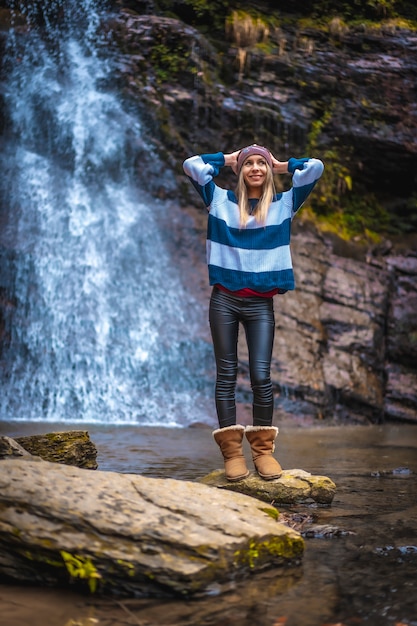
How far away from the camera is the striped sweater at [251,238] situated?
4004 mm

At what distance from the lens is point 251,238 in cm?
405

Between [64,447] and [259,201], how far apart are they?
6.42 feet

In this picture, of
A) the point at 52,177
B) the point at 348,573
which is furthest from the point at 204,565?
the point at 52,177

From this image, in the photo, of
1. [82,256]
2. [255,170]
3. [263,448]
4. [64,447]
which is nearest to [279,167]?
[255,170]

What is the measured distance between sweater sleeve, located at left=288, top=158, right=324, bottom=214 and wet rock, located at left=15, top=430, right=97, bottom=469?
1997 mm

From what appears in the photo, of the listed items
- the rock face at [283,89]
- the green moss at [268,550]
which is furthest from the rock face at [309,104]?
the green moss at [268,550]

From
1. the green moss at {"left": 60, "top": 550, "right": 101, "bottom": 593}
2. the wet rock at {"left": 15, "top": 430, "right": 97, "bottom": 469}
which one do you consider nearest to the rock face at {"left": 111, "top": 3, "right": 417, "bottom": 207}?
the wet rock at {"left": 15, "top": 430, "right": 97, "bottom": 469}

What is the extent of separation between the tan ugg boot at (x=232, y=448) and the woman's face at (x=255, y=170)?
1448 mm

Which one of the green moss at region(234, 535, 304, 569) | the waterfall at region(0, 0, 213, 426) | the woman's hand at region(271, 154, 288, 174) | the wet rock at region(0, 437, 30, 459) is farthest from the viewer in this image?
the waterfall at region(0, 0, 213, 426)

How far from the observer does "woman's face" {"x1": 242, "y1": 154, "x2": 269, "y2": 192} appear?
4135 mm

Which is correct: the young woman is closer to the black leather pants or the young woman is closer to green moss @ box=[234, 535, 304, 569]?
the black leather pants

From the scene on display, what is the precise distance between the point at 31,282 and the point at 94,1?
737 centimetres

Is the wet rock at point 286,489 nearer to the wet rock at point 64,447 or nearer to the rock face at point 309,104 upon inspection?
the wet rock at point 64,447

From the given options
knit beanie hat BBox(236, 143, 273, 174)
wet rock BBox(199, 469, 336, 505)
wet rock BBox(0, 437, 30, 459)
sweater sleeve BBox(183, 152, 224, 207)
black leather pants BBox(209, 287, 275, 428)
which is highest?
knit beanie hat BBox(236, 143, 273, 174)
